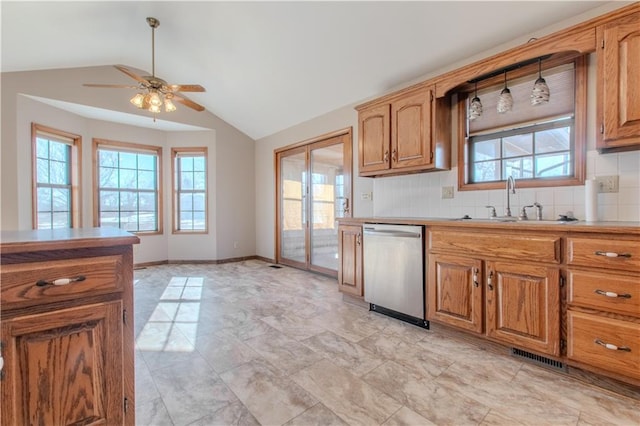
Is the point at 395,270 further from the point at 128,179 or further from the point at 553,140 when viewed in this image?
→ the point at 128,179

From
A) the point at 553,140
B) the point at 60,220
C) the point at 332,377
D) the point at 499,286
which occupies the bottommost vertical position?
the point at 332,377

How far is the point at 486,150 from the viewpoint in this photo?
2.78 m

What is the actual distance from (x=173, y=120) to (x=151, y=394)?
14.9 ft

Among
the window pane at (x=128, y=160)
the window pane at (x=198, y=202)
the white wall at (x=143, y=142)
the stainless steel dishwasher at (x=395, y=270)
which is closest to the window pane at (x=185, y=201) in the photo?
the window pane at (x=198, y=202)

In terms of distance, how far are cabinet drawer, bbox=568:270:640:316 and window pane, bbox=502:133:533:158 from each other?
1.22 m

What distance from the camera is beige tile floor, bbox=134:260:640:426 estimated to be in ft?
4.88

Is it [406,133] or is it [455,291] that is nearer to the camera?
[455,291]

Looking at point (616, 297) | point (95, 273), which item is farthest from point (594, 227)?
point (95, 273)

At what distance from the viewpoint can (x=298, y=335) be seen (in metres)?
2.43

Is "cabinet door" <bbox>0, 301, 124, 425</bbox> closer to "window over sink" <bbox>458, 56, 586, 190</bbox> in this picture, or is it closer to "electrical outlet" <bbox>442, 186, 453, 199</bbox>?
"electrical outlet" <bbox>442, 186, 453, 199</bbox>

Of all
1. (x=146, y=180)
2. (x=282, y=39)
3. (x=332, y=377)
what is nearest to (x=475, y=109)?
(x=282, y=39)

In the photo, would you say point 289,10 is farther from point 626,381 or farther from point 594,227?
point 626,381

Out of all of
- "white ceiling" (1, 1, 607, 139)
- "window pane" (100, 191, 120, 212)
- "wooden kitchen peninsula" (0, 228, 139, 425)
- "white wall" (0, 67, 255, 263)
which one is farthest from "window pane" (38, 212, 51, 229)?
"wooden kitchen peninsula" (0, 228, 139, 425)

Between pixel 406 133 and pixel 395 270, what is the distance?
4.50ft
